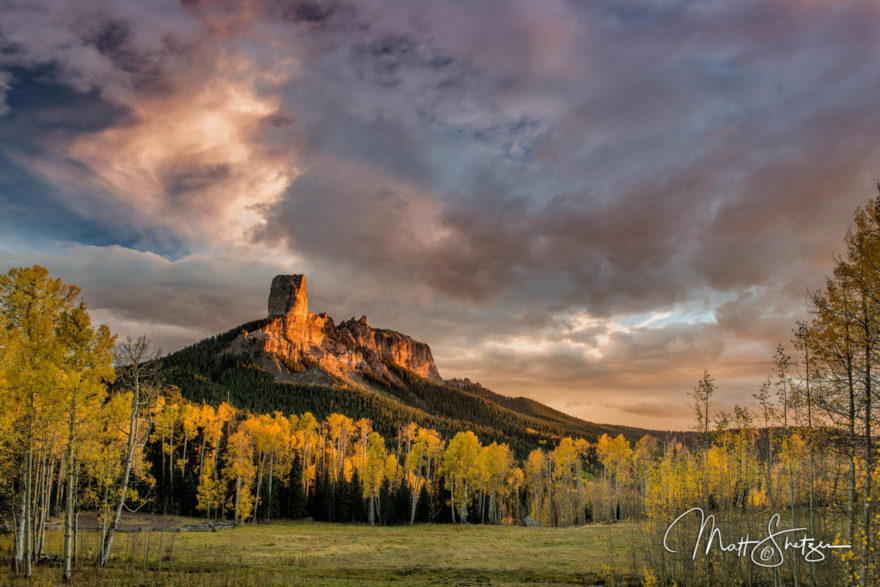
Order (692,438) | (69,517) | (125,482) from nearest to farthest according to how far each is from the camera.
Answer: (69,517), (125,482), (692,438)

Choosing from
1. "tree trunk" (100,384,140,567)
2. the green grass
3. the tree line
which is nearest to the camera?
the tree line

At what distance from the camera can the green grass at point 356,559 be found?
24.7 meters

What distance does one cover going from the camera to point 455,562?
34.2 metres

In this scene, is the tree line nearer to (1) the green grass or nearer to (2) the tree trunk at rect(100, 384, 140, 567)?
(2) the tree trunk at rect(100, 384, 140, 567)

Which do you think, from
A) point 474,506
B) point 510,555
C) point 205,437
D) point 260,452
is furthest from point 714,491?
point 205,437

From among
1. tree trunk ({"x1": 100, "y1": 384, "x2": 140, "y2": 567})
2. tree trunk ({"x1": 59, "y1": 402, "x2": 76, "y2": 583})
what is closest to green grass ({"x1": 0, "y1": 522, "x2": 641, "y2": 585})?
tree trunk ({"x1": 59, "y1": 402, "x2": 76, "y2": 583})

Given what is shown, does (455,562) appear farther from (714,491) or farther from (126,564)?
(714,491)

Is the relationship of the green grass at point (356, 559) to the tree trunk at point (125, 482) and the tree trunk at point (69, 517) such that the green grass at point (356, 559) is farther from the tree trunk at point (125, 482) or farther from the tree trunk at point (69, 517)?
the tree trunk at point (125, 482)

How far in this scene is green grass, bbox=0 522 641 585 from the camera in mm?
24688

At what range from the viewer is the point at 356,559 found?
34.4m

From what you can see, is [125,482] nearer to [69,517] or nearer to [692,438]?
[69,517]

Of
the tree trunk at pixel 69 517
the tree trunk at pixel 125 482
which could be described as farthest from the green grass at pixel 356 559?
the tree trunk at pixel 125 482

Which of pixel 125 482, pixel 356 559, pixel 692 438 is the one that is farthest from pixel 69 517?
pixel 692 438

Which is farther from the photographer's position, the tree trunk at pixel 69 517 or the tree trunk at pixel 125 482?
the tree trunk at pixel 125 482
